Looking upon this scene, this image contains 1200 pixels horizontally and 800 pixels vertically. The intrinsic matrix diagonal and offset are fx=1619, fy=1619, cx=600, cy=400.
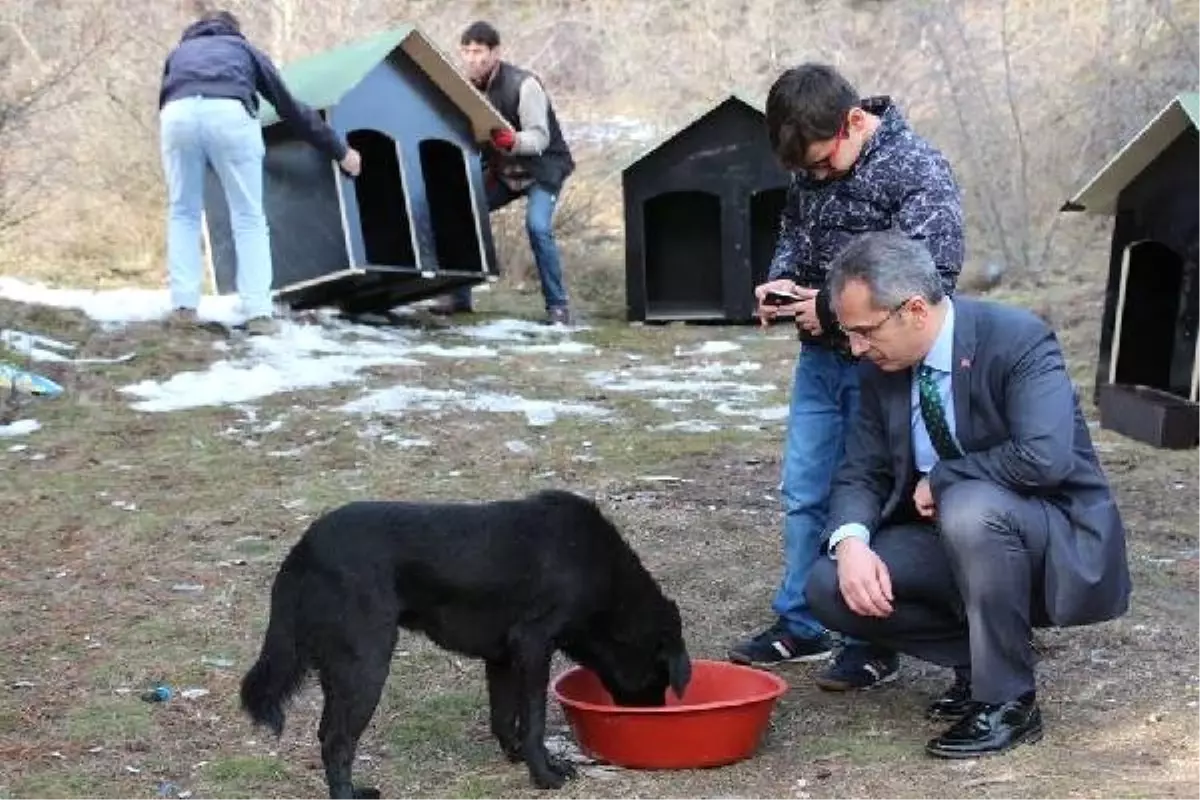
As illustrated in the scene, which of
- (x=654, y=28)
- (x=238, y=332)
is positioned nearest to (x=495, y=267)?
(x=238, y=332)

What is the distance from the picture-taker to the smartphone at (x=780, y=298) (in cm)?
381

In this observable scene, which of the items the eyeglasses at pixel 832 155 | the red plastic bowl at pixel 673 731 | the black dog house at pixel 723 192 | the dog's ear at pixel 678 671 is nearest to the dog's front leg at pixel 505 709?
the red plastic bowl at pixel 673 731

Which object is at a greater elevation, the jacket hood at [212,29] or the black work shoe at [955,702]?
the jacket hood at [212,29]

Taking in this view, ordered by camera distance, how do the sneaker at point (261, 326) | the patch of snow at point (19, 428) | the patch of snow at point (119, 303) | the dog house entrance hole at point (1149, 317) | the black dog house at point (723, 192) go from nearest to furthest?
the patch of snow at point (19, 428) → the dog house entrance hole at point (1149, 317) → the sneaker at point (261, 326) → the patch of snow at point (119, 303) → the black dog house at point (723, 192)

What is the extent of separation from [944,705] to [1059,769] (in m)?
0.44

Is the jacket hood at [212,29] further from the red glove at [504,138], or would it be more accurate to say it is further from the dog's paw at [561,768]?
the dog's paw at [561,768]

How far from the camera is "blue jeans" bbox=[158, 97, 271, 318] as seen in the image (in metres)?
8.64

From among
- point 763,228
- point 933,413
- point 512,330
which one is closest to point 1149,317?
point 512,330

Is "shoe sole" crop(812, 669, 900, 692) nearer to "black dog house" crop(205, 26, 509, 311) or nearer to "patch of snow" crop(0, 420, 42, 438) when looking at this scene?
"patch of snow" crop(0, 420, 42, 438)

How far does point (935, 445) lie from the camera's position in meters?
3.56

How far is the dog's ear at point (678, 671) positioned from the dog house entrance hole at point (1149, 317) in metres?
5.00

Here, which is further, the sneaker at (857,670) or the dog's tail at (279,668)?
the sneaker at (857,670)

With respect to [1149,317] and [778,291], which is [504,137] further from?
[778,291]

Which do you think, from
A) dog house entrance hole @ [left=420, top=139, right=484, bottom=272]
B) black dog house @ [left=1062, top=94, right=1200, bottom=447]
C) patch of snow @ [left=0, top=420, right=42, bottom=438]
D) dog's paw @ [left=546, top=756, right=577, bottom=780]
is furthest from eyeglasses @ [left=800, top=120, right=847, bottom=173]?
dog house entrance hole @ [left=420, top=139, right=484, bottom=272]
